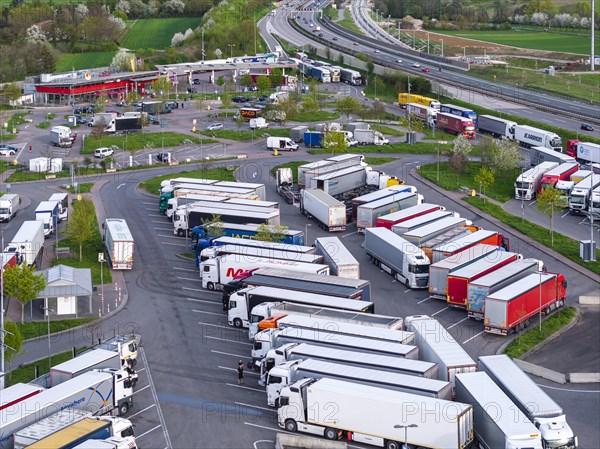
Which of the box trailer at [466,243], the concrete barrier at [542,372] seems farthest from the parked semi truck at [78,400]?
the box trailer at [466,243]

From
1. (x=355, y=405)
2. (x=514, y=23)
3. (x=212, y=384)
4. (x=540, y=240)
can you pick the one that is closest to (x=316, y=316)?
(x=212, y=384)

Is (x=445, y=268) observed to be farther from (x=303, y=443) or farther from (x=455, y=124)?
(x=455, y=124)

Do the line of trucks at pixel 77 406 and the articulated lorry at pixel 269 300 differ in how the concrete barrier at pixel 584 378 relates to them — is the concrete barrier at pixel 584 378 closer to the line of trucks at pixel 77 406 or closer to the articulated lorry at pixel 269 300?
the articulated lorry at pixel 269 300

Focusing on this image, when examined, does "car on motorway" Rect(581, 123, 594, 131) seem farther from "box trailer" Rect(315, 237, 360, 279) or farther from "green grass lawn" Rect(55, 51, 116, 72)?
"green grass lawn" Rect(55, 51, 116, 72)

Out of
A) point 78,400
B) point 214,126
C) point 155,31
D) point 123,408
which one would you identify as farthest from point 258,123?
point 155,31

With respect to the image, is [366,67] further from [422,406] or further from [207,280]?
[422,406]

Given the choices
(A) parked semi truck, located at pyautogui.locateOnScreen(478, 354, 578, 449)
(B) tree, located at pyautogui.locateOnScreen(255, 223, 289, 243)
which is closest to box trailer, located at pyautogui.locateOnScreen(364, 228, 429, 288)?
(B) tree, located at pyautogui.locateOnScreen(255, 223, 289, 243)
